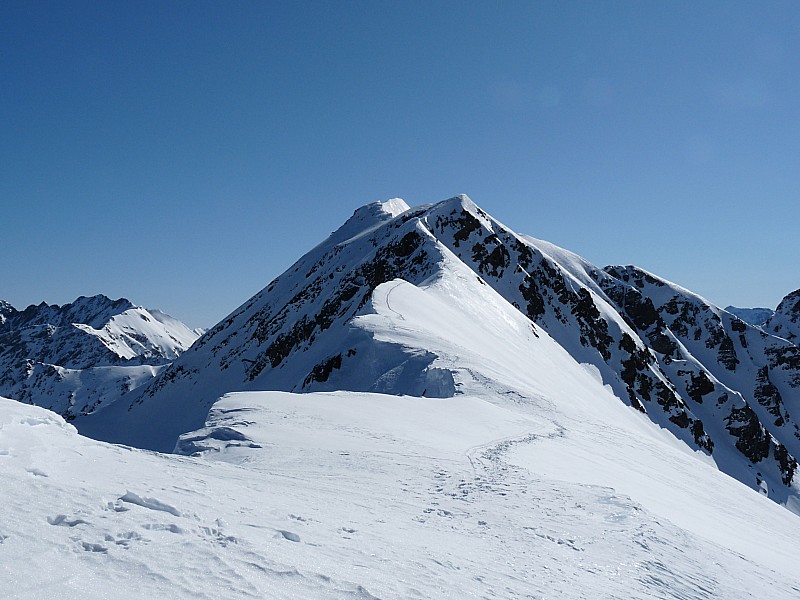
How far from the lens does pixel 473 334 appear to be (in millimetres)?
39344

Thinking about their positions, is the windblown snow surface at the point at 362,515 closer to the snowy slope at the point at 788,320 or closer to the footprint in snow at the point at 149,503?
the footprint in snow at the point at 149,503

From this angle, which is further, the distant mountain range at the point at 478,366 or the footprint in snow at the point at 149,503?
the distant mountain range at the point at 478,366

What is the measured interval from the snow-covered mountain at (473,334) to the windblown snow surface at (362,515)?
8773 mm

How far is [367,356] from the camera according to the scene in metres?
28.8

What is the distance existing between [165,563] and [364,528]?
325cm

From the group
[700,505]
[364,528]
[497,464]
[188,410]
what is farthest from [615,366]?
[364,528]

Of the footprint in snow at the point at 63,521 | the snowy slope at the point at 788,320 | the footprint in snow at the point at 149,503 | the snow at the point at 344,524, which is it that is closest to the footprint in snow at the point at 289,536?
the snow at the point at 344,524

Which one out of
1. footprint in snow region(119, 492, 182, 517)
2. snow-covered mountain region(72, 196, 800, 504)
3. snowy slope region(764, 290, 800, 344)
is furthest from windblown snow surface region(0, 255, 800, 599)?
snowy slope region(764, 290, 800, 344)

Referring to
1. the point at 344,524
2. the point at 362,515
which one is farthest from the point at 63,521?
the point at 362,515

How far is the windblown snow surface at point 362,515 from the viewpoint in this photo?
19.5 ft

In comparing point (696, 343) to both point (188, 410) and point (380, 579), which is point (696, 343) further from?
point (380, 579)

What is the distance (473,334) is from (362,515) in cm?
3111

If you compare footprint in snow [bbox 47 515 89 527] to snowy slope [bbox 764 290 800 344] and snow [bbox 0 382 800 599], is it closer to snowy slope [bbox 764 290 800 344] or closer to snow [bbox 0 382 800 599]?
snow [bbox 0 382 800 599]

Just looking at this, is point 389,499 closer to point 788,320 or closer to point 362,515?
point 362,515
